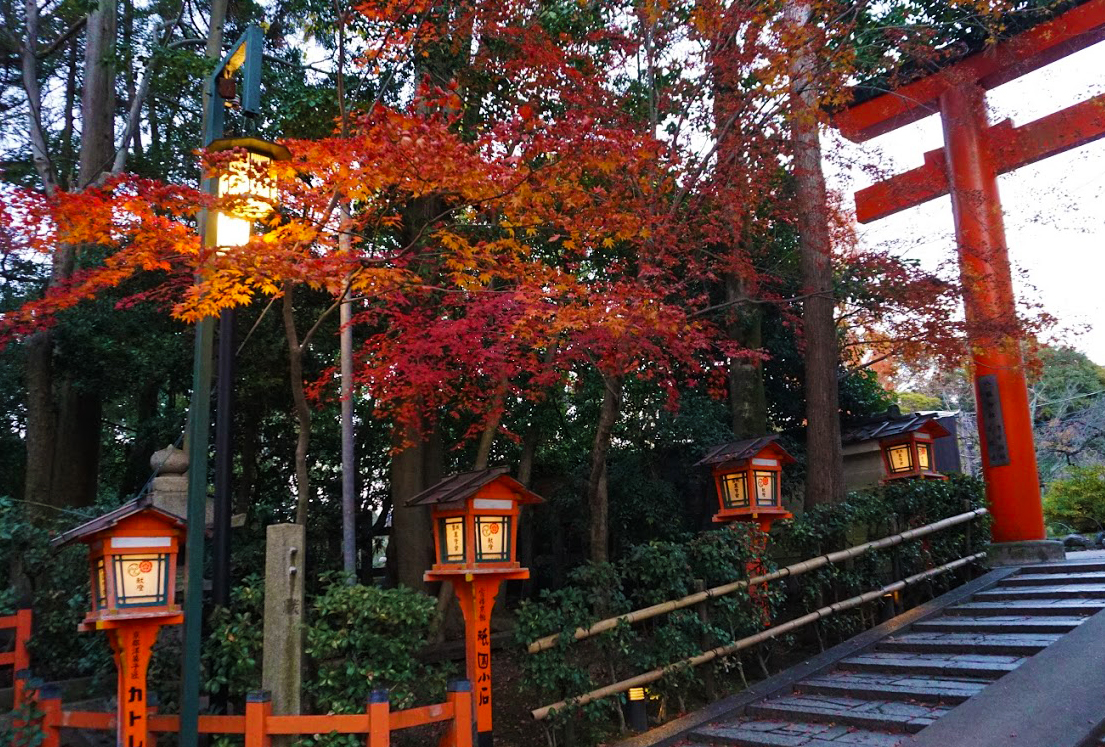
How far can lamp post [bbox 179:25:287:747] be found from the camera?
4.81 m

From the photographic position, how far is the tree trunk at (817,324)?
11.1m

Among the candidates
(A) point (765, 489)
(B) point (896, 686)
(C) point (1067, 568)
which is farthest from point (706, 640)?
(C) point (1067, 568)

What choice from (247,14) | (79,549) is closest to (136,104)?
(247,14)

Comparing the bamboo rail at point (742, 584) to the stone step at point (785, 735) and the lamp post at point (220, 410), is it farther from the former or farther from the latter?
the lamp post at point (220, 410)

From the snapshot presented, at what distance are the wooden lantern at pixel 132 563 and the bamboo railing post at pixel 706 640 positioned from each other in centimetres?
458

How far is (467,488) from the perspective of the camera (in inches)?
242

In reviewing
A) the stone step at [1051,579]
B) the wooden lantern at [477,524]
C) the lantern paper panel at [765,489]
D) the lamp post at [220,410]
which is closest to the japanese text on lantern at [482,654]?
the wooden lantern at [477,524]

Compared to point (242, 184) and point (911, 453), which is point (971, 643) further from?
point (242, 184)

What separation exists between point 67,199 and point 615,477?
29.0ft

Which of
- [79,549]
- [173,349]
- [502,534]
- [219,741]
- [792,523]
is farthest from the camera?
[173,349]

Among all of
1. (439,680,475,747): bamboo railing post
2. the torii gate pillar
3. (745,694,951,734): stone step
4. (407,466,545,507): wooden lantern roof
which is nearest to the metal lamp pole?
(407,466,545,507): wooden lantern roof

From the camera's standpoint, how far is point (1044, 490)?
24.3 m

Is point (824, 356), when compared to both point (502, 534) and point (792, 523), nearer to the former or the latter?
point (792, 523)

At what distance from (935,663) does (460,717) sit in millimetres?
4685
